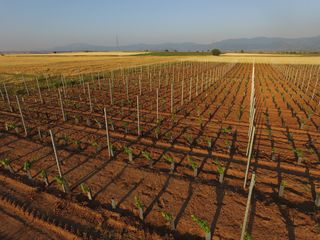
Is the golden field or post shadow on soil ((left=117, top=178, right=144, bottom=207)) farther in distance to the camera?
the golden field

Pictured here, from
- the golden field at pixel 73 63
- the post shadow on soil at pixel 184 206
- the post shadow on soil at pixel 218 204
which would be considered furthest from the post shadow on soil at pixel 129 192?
the golden field at pixel 73 63

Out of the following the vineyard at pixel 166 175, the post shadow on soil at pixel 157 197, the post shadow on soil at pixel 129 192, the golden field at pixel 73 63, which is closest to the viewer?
the vineyard at pixel 166 175

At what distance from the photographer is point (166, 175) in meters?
5.41

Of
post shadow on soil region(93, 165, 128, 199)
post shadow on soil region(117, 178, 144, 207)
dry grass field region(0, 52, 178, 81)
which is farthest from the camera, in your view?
dry grass field region(0, 52, 178, 81)

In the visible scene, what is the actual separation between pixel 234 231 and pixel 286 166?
2.79 m

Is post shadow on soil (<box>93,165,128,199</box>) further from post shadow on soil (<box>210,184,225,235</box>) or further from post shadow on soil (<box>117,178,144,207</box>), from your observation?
post shadow on soil (<box>210,184,225,235</box>)

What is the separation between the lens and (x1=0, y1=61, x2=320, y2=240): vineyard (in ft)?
13.1

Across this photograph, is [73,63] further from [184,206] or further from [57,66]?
[184,206]

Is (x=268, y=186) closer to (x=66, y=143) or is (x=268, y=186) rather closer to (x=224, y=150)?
(x=224, y=150)

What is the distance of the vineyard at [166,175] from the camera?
3.99m

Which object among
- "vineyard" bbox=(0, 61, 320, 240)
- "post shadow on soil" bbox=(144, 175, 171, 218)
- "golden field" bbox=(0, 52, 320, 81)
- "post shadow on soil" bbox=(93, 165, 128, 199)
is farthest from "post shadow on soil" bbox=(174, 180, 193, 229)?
"golden field" bbox=(0, 52, 320, 81)

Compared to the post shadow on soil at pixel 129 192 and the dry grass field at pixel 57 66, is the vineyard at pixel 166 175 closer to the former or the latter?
the post shadow on soil at pixel 129 192

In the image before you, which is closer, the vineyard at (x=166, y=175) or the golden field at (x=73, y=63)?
the vineyard at (x=166, y=175)

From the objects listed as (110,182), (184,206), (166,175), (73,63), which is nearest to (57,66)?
(73,63)
